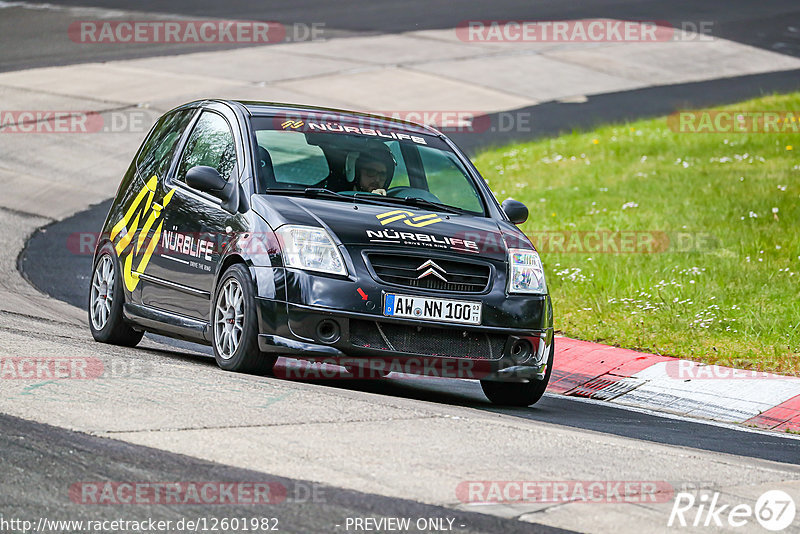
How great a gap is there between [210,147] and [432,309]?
7.50 ft

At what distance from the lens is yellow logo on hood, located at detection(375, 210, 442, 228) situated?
7977mm

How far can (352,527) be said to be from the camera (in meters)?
4.82

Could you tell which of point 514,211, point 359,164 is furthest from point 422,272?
point 514,211

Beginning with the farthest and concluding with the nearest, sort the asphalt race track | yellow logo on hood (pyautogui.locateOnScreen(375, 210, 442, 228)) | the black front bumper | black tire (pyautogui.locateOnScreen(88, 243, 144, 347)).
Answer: black tire (pyautogui.locateOnScreen(88, 243, 144, 347)) < yellow logo on hood (pyautogui.locateOnScreen(375, 210, 442, 228)) < the black front bumper < the asphalt race track

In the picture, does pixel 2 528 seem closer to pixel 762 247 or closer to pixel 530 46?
pixel 762 247

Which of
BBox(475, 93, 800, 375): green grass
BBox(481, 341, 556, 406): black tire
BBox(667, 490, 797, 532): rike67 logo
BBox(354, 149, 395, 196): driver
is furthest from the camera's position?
BBox(475, 93, 800, 375): green grass

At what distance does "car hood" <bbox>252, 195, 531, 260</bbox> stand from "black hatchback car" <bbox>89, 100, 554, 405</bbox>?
1 cm

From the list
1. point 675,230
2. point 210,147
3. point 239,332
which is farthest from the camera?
point 675,230

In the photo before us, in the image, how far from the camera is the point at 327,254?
7.60 meters

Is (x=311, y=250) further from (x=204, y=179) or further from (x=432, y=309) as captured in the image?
(x=204, y=179)

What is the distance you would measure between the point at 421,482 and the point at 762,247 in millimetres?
8403

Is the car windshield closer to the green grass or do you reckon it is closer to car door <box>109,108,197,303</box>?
car door <box>109,108,197,303</box>

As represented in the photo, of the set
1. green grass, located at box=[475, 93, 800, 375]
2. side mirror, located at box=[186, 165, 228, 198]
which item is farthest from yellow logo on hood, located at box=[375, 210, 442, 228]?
green grass, located at box=[475, 93, 800, 375]

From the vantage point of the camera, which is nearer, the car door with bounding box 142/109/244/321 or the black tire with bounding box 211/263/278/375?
A: the black tire with bounding box 211/263/278/375
